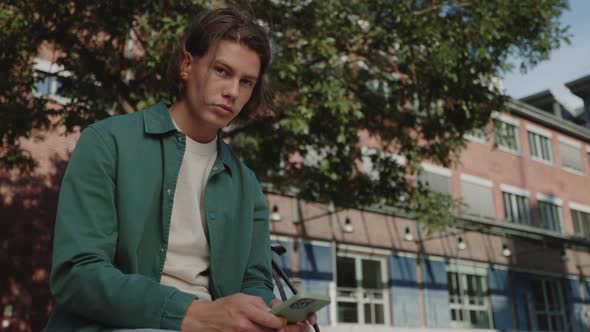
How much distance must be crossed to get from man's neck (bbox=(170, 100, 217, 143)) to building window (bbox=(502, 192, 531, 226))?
81.4ft

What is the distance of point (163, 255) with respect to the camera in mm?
1598

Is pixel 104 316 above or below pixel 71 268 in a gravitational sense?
below

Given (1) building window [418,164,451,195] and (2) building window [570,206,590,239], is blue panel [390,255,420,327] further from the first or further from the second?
(2) building window [570,206,590,239]

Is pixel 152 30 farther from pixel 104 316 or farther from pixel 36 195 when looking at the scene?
pixel 104 316

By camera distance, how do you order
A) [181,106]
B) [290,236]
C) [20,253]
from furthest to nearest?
[290,236], [20,253], [181,106]

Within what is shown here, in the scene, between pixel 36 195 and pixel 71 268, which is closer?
pixel 71 268

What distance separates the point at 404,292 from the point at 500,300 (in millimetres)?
5706

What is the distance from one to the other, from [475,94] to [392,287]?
1146 cm

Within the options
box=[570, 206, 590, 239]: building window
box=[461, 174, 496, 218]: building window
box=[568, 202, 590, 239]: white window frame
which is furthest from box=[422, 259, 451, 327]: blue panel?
box=[570, 206, 590, 239]: building window

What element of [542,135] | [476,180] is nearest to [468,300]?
[476,180]

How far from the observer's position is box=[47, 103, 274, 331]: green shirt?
1.36 metres

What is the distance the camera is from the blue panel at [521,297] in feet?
76.9

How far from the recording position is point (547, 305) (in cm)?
2531

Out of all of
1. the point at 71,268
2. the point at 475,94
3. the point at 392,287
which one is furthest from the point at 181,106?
the point at 392,287
